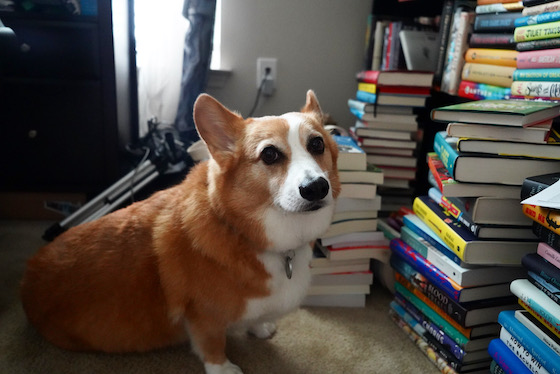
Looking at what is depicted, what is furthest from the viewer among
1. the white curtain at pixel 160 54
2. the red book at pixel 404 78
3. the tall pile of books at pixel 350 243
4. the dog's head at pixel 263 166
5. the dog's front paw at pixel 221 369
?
the white curtain at pixel 160 54

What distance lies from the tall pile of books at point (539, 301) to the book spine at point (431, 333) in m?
0.16

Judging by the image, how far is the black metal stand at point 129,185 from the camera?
5.22ft

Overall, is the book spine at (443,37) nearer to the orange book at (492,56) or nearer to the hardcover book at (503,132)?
the orange book at (492,56)

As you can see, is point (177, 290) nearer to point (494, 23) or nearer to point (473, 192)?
point (473, 192)

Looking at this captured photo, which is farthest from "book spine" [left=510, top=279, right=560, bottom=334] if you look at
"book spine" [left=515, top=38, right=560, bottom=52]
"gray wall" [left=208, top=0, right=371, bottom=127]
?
"gray wall" [left=208, top=0, right=371, bottom=127]

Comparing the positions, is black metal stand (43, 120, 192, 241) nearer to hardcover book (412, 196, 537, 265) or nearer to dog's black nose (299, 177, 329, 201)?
dog's black nose (299, 177, 329, 201)

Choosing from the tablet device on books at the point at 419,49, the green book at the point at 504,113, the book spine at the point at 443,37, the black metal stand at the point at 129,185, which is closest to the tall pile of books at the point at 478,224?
the green book at the point at 504,113

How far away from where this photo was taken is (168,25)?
198 cm

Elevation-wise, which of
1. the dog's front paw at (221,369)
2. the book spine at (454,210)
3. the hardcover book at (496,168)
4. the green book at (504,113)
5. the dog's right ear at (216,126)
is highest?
the green book at (504,113)

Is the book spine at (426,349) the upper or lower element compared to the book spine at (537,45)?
lower

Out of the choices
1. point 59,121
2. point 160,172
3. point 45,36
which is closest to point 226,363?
point 160,172

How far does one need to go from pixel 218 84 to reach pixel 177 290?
4.32 feet

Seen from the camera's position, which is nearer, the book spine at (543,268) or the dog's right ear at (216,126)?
the book spine at (543,268)

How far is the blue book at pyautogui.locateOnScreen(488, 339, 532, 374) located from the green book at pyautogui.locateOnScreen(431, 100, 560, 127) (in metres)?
0.52
